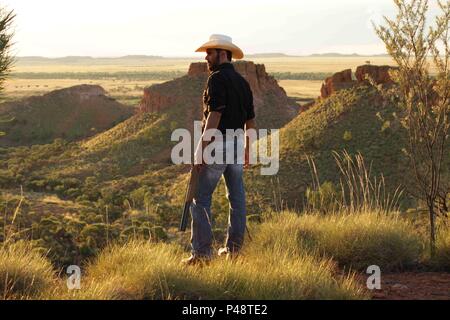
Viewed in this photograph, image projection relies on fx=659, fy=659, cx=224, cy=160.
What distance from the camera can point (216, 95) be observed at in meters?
6.11

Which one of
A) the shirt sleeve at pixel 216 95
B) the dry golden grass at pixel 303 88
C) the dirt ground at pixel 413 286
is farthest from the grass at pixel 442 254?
the dry golden grass at pixel 303 88

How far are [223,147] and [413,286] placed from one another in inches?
84.3

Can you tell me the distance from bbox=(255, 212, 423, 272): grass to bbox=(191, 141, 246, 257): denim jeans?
0.33 metres

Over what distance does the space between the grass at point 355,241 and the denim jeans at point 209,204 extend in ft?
1.09

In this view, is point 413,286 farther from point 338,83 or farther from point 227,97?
point 338,83

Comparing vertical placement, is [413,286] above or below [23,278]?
below

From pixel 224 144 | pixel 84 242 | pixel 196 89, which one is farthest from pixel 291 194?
pixel 196 89

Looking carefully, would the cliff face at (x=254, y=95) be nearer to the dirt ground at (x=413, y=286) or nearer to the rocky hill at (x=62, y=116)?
the rocky hill at (x=62, y=116)

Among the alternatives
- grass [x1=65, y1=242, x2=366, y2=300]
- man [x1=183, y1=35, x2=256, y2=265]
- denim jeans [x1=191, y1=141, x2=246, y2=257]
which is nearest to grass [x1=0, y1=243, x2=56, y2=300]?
grass [x1=65, y1=242, x2=366, y2=300]

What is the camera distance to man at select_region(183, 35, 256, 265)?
613 centimetres

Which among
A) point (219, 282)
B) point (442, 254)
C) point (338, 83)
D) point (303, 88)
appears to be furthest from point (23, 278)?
point (303, 88)

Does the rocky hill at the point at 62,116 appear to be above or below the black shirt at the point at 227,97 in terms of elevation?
below

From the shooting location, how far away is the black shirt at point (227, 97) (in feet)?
20.1

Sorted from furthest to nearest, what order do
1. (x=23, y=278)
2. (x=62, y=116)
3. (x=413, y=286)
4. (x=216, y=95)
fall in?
(x=62, y=116), (x=216, y=95), (x=413, y=286), (x=23, y=278)
